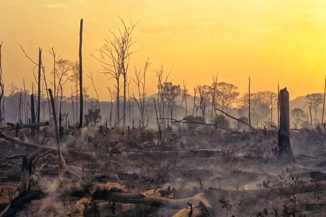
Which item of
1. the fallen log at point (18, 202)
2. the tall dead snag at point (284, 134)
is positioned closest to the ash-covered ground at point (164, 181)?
the fallen log at point (18, 202)

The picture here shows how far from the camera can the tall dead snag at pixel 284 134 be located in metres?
15.6

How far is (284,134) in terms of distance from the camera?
15.8 metres

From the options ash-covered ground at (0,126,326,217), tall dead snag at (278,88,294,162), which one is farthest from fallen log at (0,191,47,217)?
tall dead snag at (278,88,294,162)

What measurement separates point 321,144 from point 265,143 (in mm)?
2524

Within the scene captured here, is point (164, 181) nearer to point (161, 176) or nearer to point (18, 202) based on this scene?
point (161, 176)

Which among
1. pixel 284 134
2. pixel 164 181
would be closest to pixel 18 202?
pixel 164 181

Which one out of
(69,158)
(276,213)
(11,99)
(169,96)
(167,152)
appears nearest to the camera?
(276,213)

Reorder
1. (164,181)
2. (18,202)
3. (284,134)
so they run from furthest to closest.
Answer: (284,134) < (164,181) < (18,202)

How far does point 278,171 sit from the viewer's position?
14.4 metres

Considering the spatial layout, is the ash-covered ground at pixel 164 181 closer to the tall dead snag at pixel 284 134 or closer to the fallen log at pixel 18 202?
the fallen log at pixel 18 202

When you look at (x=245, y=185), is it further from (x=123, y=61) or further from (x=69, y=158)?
(x=123, y=61)

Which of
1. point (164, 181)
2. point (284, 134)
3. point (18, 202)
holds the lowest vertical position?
point (164, 181)

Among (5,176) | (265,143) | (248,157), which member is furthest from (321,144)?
(5,176)

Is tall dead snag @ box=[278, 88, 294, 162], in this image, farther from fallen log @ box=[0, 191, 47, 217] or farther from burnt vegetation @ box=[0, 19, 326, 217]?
fallen log @ box=[0, 191, 47, 217]
